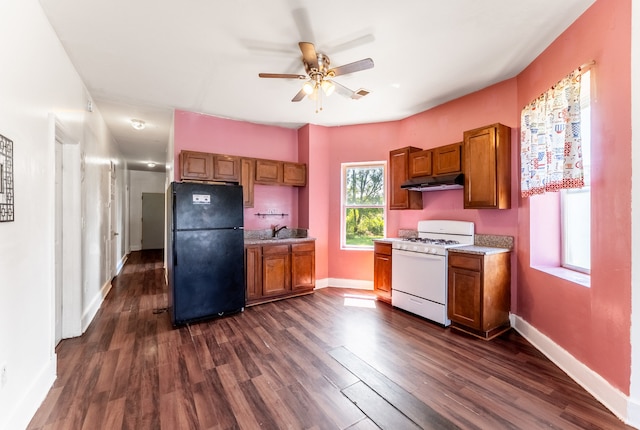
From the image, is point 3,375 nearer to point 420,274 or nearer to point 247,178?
point 247,178

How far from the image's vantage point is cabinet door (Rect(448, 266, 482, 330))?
109 inches

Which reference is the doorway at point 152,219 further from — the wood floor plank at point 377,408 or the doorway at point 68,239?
the wood floor plank at point 377,408

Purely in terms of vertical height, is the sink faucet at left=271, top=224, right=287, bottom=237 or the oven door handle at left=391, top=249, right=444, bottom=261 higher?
the sink faucet at left=271, top=224, right=287, bottom=237

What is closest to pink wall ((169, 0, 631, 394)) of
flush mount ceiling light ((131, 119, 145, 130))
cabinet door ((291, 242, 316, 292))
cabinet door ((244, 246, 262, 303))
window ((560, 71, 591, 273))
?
window ((560, 71, 591, 273))

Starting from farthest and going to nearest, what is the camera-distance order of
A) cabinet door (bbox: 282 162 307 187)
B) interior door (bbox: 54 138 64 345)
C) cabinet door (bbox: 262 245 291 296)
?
cabinet door (bbox: 282 162 307 187) → cabinet door (bbox: 262 245 291 296) → interior door (bbox: 54 138 64 345)

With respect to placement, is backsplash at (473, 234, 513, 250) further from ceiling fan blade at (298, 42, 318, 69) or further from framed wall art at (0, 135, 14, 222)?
framed wall art at (0, 135, 14, 222)

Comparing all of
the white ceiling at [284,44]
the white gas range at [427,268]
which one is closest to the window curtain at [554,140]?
the white ceiling at [284,44]

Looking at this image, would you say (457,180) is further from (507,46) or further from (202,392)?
(202,392)

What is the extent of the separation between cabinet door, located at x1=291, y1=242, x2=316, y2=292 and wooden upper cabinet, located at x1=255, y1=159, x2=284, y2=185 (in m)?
1.09

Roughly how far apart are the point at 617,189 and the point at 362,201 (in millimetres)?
3085

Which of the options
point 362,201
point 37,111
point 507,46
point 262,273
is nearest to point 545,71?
point 507,46

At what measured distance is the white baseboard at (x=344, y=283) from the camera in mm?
4484

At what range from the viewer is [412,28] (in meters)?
2.17

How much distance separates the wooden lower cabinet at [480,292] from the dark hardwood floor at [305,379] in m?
0.18
